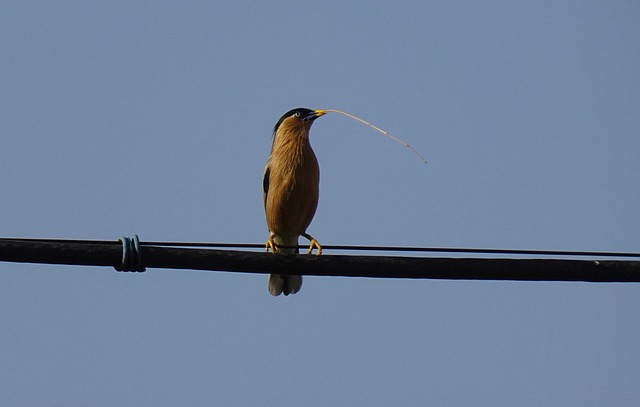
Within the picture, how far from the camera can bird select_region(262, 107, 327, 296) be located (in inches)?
392

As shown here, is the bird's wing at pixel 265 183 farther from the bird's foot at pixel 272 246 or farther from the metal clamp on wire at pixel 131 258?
the metal clamp on wire at pixel 131 258

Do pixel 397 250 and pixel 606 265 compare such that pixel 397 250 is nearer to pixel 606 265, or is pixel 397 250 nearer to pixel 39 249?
pixel 606 265

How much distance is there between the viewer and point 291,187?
32.6 ft

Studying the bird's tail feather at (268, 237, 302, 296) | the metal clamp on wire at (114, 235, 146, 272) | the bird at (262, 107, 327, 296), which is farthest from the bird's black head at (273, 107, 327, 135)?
the metal clamp on wire at (114, 235, 146, 272)

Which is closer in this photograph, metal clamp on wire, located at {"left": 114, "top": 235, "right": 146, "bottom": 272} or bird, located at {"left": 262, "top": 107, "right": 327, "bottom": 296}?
metal clamp on wire, located at {"left": 114, "top": 235, "right": 146, "bottom": 272}

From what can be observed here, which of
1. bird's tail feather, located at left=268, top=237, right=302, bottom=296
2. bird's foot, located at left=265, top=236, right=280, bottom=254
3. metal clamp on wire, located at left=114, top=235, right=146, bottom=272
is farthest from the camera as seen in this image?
bird's tail feather, located at left=268, top=237, right=302, bottom=296

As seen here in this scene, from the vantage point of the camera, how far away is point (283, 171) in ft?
33.0

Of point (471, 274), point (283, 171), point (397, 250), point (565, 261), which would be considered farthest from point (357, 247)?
point (283, 171)

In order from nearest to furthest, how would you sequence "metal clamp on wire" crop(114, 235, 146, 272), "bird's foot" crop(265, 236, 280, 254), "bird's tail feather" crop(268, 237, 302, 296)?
"metal clamp on wire" crop(114, 235, 146, 272) < "bird's foot" crop(265, 236, 280, 254) < "bird's tail feather" crop(268, 237, 302, 296)

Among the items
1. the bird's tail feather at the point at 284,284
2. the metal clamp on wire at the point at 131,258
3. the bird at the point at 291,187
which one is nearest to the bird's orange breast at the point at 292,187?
the bird at the point at 291,187

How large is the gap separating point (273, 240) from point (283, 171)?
0.67m

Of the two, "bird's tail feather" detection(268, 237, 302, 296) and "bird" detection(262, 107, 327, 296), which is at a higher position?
"bird" detection(262, 107, 327, 296)

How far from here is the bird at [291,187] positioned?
392 inches

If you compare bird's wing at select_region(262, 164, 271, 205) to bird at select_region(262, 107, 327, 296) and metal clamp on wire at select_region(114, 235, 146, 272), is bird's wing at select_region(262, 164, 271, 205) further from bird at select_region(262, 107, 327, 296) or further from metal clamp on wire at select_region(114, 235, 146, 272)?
metal clamp on wire at select_region(114, 235, 146, 272)
